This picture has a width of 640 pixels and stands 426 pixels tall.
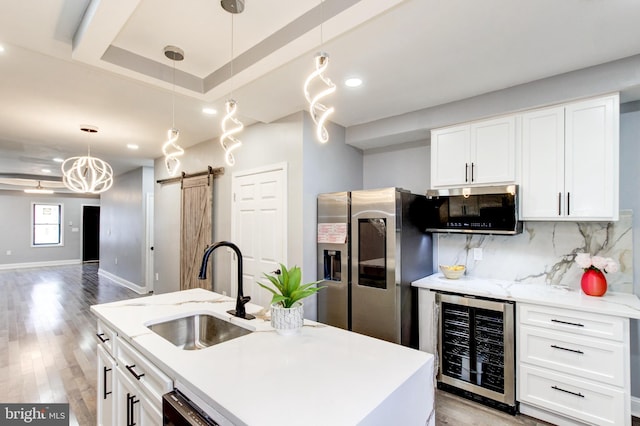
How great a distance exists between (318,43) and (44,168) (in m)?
7.90

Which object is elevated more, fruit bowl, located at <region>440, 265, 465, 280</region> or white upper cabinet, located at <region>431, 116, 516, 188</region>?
white upper cabinet, located at <region>431, 116, 516, 188</region>

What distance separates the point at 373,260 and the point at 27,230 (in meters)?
12.0

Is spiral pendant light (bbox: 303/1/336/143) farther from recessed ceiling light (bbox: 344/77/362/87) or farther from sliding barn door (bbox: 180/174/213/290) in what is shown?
sliding barn door (bbox: 180/174/213/290)

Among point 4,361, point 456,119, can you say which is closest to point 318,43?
point 456,119

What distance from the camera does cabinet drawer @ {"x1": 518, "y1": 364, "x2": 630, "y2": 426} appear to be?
6.91ft

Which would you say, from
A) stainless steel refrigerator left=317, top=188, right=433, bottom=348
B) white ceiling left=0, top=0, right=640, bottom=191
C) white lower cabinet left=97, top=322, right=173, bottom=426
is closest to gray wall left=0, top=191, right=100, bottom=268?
white ceiling left=0, top=0, right=640, bottom=191

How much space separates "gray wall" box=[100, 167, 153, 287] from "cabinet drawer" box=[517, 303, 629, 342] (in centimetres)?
673

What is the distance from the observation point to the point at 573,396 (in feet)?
7.38

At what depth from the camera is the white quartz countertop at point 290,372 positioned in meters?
0.95

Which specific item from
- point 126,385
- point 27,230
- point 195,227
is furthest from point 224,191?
point 27,230

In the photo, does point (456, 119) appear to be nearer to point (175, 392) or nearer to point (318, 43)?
point (318, 43)

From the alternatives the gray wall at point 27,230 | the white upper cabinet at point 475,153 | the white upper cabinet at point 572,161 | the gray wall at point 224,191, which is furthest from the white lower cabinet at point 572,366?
the gray wall at point 27,230

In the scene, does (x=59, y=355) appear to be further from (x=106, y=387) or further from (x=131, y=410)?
(x=131, y=410)

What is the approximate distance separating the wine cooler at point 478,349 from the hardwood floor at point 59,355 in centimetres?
11
